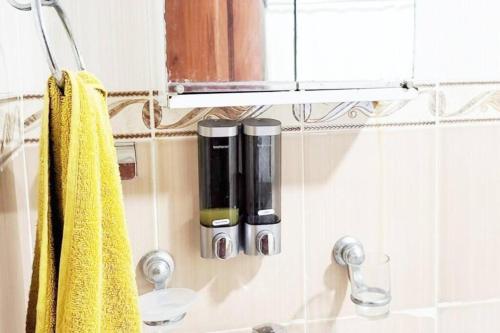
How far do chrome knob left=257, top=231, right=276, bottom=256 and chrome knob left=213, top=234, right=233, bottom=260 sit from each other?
5cm

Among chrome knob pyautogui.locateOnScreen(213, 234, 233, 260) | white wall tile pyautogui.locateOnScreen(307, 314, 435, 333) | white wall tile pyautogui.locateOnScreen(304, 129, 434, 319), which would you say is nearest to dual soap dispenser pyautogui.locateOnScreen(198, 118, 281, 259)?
chrome knob pyautogui.locateOnScreen(213, 234, 233, 260)

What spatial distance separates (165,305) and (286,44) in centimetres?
48

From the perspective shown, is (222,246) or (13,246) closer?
(13,246)

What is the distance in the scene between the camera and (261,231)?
3.49 feet

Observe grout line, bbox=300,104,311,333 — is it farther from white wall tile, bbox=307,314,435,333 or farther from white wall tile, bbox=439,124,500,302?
white wall tile, bbox=439,124,500,302

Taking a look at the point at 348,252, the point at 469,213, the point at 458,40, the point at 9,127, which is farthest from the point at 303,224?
the point at 9,127

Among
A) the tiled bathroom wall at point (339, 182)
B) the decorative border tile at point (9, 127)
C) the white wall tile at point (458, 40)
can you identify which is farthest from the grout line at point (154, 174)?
the white wall tile at point (458, 40)

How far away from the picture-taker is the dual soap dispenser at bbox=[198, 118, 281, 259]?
1036mm

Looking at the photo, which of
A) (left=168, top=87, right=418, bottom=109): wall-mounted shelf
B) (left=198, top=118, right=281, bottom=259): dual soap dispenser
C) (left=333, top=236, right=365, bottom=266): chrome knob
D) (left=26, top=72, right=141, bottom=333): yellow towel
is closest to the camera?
(left=26, top=72, right=141, bottom=333): yellow towel

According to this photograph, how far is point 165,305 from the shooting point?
1.04 m

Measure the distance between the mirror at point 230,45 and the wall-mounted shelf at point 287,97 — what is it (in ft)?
0.06

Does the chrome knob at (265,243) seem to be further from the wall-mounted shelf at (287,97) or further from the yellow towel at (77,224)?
the yellow towel at (77,224)

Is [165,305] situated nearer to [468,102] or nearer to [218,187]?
[218,187]

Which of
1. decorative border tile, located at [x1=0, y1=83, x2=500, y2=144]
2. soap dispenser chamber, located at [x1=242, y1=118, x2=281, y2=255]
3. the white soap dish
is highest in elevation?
decorative border tile, located at [x1=0, y1=83, x2=500, y2=144]
